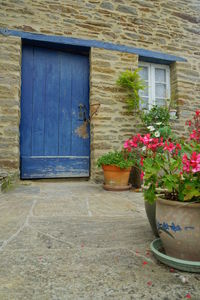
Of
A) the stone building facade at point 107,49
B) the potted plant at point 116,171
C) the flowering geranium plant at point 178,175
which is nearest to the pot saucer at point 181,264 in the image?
the flowering geranium plant at point 178,175

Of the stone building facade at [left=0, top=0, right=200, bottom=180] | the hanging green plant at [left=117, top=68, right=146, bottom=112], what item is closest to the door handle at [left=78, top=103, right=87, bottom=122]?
the stone building facade at [left=0, top=0, right=200, bottom=180]

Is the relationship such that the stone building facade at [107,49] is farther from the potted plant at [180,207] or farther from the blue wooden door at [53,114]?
the potted plant at [180,207]

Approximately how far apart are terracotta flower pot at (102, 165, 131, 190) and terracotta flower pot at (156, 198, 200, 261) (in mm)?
2295

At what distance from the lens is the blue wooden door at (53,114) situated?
12.9 ft

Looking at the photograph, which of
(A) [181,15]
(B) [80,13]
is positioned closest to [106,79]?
(B) [80,13]

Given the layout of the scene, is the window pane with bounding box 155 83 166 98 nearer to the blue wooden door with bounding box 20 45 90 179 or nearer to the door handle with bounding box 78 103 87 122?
the blue wooden door with bounding box 20 45 90 179

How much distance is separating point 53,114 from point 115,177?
169cm

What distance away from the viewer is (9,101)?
3.70 meters

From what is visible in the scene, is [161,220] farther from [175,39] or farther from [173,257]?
[175,39]

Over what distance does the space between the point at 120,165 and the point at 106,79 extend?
1845mm

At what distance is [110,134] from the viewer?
4.16 m

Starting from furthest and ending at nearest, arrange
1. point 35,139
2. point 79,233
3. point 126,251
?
point 35,139 → point 79,233 → point 126,251

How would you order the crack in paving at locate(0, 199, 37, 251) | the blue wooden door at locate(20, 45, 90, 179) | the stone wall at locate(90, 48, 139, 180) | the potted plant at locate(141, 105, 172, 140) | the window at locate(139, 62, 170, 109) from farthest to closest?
the window at locate(139, 62, 170, 109), the potted plant at locate(141, 105, 172, 140), the stone wall at locate(90, 48, 139, 180), the blue wooden door at locate(20, 45, 90, 179), the crack in paving at locate(0, 199, 37, 251)

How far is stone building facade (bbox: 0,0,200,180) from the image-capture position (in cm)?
373
